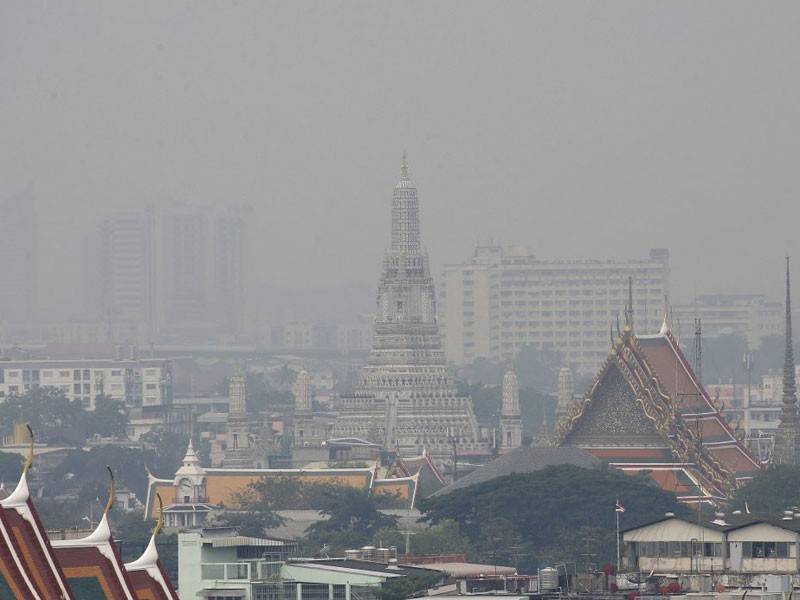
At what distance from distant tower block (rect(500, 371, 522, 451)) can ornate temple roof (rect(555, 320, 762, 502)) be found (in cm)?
3984

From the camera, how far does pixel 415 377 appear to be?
189750 millimetres

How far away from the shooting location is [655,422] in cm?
12712

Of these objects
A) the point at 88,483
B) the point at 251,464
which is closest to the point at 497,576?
the point at 88,483

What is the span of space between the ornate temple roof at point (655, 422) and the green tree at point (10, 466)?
19884 mm

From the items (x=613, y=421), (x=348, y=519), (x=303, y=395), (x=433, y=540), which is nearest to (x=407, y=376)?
(x=303, y=395)

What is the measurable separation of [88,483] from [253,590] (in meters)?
96.1

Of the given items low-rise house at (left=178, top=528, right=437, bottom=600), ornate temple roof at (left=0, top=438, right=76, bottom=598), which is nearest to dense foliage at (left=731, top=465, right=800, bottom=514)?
low-rise house at (left=178, top=528, right=437, bottom=600)

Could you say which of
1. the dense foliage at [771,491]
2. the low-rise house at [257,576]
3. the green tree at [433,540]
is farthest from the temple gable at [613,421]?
the low-rise house at [257,576]

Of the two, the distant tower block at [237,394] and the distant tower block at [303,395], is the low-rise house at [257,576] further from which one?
the distant tower block at [237,394]

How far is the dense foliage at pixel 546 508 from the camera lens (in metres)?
99.8

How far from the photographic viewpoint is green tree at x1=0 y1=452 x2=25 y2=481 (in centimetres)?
13900

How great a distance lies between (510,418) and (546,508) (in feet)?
227

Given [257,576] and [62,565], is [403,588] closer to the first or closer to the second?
[257,576]

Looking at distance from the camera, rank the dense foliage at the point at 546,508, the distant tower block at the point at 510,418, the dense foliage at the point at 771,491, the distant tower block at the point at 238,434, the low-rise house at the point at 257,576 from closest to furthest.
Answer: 1. the low-rise house at the point at 257,576
2. the dense foliage at the point at 546,508
3. the dense foliage at the point at 771,491
4. the distant tower block at the point at 510,418
5. the distant tower block at the point at 238,434
